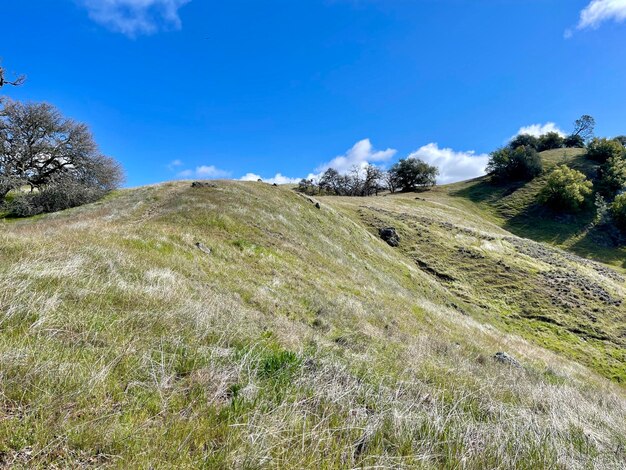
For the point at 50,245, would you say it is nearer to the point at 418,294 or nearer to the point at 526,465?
the point at 526,465

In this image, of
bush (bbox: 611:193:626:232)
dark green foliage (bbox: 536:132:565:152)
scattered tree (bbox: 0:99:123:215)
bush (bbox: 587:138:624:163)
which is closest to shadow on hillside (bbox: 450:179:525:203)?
bush (bbox: 611:193:626:232)

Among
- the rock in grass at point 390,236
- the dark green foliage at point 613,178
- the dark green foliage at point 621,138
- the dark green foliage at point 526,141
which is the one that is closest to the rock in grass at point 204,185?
the rock in grass at point 390,236

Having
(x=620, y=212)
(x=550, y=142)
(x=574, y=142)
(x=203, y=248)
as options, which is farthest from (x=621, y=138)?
Answer: (x=203, y=248)

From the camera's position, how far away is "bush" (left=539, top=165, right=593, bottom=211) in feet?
236

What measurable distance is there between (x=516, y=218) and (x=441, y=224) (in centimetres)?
3889

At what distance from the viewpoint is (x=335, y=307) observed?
1296 cm

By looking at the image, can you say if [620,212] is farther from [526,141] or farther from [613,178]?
[526,141]

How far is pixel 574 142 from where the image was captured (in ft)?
369

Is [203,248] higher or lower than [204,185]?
lower

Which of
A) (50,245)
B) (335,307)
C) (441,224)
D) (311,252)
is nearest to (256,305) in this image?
(335,307)

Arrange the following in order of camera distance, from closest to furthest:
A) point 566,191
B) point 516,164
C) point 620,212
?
1. point 620,212
2. point 566,191
3. point 516,164

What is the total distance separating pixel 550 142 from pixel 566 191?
53.1 meters

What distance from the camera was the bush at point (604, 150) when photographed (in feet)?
290

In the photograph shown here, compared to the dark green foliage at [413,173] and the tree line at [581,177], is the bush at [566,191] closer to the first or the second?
the tree line at [581,177]
